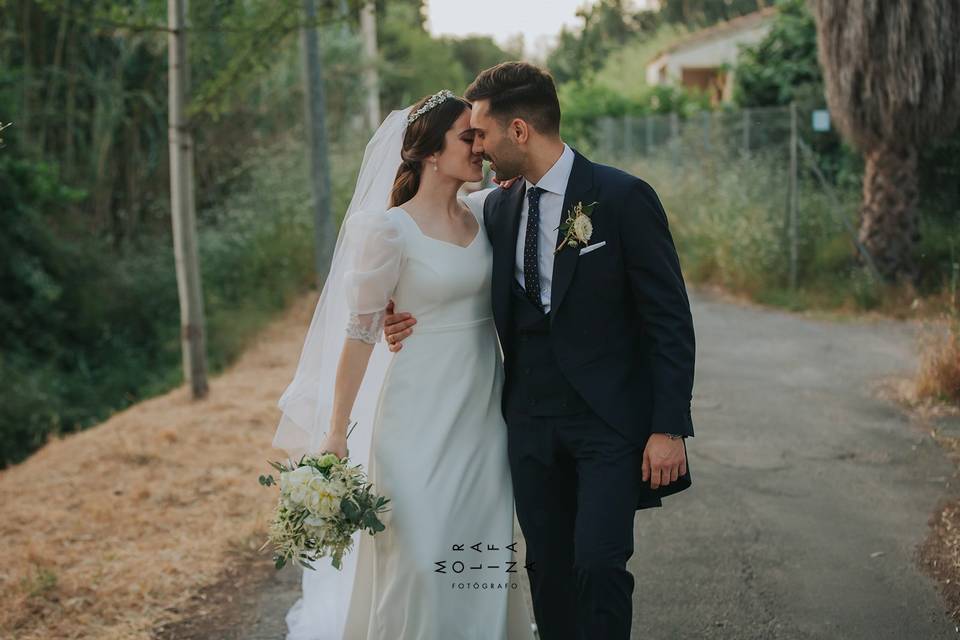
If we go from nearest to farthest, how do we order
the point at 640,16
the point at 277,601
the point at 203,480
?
the point at 277,601 < the point at 203,480 < the point at 640,16

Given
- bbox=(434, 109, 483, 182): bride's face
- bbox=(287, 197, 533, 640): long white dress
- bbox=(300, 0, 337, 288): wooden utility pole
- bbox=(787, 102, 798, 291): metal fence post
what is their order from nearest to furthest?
bbox=(287, 197, 533, 640): long white dress → bbox=(434, 109, 483, 182): bride's face → bbox=(300, 0, 337, 288): wooden utility pole → bbox=(787, 102, 798, 291): metal fence post

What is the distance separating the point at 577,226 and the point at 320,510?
4.01ft

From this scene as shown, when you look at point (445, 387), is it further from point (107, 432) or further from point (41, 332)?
point (41, 332)

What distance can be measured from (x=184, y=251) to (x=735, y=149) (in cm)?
1048

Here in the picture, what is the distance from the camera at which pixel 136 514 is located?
654cm

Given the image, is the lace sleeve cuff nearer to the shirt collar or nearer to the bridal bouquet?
the bridal bouquet

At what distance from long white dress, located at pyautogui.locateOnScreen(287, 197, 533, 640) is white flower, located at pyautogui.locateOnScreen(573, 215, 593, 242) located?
497mm

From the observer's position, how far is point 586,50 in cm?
6525

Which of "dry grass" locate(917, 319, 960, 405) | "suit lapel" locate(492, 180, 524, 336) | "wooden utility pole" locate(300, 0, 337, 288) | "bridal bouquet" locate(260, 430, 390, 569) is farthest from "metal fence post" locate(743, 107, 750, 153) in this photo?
"bridal bouquet" locate(260, 430, 390, 569)

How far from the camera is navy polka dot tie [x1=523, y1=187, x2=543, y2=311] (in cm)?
344

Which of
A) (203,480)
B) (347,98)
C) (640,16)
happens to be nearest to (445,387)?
(203,480)

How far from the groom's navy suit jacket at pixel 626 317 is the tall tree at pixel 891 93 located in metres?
9.10

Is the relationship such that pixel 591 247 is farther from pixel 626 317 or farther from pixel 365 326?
pixel 365 326

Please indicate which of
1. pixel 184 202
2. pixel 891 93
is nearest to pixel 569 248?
pixel 184 202
